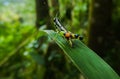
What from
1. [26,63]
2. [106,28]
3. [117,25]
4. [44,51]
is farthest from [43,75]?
[117,25]

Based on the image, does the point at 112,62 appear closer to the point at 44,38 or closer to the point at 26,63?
the point at 44,38

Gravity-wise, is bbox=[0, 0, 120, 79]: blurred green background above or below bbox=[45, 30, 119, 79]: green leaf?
below

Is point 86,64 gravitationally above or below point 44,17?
above

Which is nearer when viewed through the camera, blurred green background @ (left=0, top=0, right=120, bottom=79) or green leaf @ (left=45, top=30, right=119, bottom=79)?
green leaf @ (left=45, top=30, right=119, bottom=79)

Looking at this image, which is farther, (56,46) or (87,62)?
(56,46)
